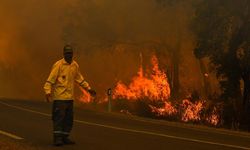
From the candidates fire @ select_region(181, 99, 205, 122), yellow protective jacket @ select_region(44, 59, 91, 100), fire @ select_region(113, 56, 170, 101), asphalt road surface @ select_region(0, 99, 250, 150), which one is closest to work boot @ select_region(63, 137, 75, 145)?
asphalt road surface @ select_region(0, 99, 250, 150)

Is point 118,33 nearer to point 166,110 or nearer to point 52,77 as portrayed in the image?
point 166,110

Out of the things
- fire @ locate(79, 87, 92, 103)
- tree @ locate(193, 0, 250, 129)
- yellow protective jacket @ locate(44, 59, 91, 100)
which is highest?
tree @ locate(193, 0, 250, 129)

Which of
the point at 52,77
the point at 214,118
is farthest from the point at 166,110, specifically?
the point at 52,77

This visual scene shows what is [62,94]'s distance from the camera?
1156cm

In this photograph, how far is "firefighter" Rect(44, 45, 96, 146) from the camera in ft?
37.6

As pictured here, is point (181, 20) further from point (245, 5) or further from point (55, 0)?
point (55, 0)

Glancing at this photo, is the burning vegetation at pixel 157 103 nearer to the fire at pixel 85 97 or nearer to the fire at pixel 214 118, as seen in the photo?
the fire at pixel 214 118

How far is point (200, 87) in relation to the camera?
102 ft

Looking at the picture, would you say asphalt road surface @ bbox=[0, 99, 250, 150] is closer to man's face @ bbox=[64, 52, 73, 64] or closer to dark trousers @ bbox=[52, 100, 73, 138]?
dark trousers @ bbox=[52, 100, 73, 138]

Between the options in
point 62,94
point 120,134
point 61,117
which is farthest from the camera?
point 120,134

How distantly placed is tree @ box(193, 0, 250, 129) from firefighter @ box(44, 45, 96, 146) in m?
9.39

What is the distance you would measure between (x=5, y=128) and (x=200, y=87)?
17893mm

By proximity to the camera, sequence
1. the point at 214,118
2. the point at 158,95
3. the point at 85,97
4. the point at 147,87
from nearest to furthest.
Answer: the point at 214,118
the point at 158,95
the point at 147,87
the point at 85,97

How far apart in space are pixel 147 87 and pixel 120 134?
1639 cm
